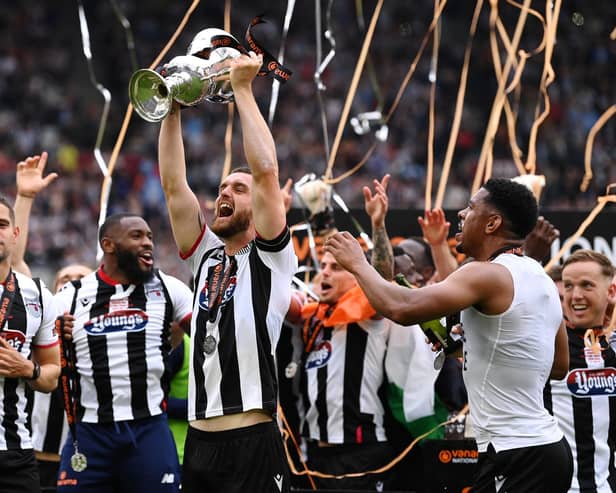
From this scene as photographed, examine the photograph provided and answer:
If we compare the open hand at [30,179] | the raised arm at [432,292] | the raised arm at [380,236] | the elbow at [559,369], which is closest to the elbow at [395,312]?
the raised arm at [432,292]

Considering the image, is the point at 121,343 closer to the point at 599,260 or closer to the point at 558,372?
the point at 558,372

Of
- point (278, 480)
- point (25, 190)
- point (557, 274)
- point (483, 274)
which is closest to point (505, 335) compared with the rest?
point (483, 274)

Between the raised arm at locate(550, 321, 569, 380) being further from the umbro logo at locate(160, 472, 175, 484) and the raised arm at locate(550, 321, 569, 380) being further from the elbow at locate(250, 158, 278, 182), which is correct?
the umbro logo at locate(160, 472, 175, 484)

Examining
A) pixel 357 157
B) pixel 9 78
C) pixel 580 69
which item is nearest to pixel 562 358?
pixel 357 157

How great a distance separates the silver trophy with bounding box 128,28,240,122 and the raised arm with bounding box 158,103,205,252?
19 cm

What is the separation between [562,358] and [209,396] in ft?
4.39

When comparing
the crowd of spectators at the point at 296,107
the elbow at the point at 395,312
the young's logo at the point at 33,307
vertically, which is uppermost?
the crowd of spectators at the point at 296,107

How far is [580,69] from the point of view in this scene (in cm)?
1644

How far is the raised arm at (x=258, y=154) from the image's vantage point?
12.4 ft

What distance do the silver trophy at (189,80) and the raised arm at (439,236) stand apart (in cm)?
147

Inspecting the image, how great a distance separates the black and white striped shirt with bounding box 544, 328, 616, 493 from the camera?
4.66 meters

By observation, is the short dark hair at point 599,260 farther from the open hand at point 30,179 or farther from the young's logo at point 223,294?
the open hand at point 30,179

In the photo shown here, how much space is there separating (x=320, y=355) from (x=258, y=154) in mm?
1941

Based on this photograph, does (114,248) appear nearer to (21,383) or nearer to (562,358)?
(21,383)
